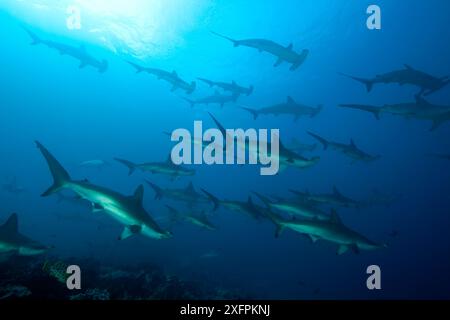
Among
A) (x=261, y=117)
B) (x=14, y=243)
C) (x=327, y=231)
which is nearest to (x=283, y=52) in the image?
(x=327, y=231)

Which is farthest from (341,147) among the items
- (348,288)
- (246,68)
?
(246,68)

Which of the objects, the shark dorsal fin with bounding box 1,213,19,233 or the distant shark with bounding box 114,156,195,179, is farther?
the distant shark with bounding box 114,156,195,179

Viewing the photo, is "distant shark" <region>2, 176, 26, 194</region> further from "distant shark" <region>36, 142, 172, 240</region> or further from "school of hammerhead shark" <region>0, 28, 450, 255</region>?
"distant shark" <region>36, 142, 172, 240</region>

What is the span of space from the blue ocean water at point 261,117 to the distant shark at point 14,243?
24.5ft

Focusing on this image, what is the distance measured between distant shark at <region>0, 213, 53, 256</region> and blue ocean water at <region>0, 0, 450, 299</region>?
748 centimetres

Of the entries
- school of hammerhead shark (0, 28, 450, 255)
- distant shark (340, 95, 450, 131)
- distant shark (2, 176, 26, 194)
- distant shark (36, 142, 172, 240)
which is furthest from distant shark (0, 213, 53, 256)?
distant shark (2, 176, 26, 194)

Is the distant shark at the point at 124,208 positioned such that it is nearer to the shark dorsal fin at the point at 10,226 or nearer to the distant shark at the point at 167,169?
the shark dorsal fin at the point at 10,226

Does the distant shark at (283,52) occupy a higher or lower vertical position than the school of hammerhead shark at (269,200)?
higher

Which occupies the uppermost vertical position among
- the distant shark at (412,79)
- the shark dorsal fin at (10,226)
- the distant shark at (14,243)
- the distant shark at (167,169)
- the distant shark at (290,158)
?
the distant shark at (412,79)

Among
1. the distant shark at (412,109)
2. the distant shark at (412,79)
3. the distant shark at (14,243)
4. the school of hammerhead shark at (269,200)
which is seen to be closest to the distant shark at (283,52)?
the school of hammerhead shark at (269,200)

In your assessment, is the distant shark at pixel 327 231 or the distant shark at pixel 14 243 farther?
the distant shark at pixel 327 231

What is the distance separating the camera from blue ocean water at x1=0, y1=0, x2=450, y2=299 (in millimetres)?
30844

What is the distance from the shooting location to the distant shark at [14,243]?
7055 mm
